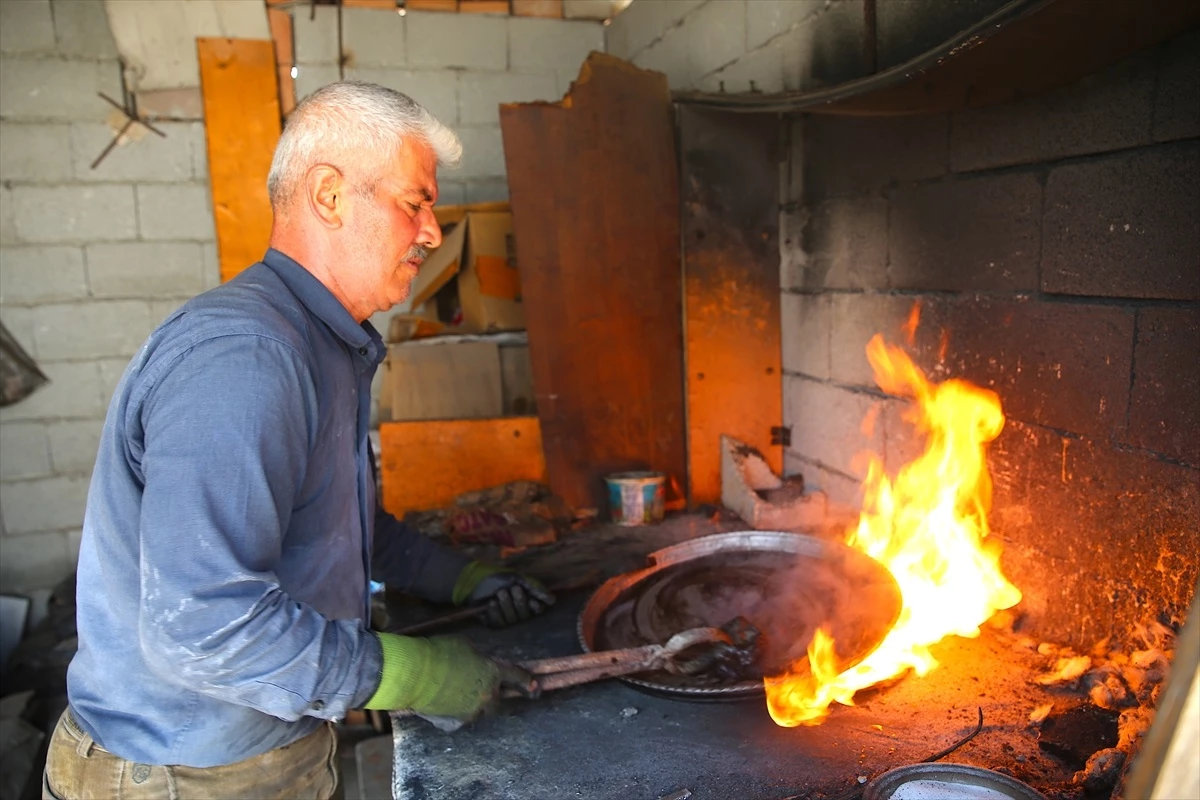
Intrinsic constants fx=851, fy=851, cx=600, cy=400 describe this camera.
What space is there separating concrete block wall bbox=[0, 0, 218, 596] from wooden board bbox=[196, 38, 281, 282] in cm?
12

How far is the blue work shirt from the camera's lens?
146 cm

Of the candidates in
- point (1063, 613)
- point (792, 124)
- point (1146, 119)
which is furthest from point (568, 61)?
point (1063, 613)

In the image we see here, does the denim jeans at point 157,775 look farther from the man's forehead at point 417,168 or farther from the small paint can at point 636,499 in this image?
the small paint can at point 636,499

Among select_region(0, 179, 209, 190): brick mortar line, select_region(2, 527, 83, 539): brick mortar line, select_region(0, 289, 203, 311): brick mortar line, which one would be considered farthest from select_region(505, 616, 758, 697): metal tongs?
select_region(2, 527, 83, 539): brick mortar line

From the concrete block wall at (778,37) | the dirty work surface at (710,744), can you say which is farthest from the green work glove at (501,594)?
the concrete block wall at (778,37)

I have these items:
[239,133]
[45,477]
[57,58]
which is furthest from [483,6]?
[45,477]

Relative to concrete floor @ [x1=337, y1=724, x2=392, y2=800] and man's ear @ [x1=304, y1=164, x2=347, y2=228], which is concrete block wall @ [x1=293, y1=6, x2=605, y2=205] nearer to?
concrete floor @ [x1=337, y1=724, x2=392, y2=800]

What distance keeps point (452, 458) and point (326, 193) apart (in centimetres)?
227

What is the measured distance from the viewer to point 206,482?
1.44 m

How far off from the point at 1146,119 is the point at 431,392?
3082 mm

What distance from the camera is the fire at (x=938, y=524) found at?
2.61 meters

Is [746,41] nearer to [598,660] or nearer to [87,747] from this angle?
[598,660]

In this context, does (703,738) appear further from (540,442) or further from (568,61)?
(568,61)

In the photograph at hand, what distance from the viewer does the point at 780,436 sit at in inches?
158
